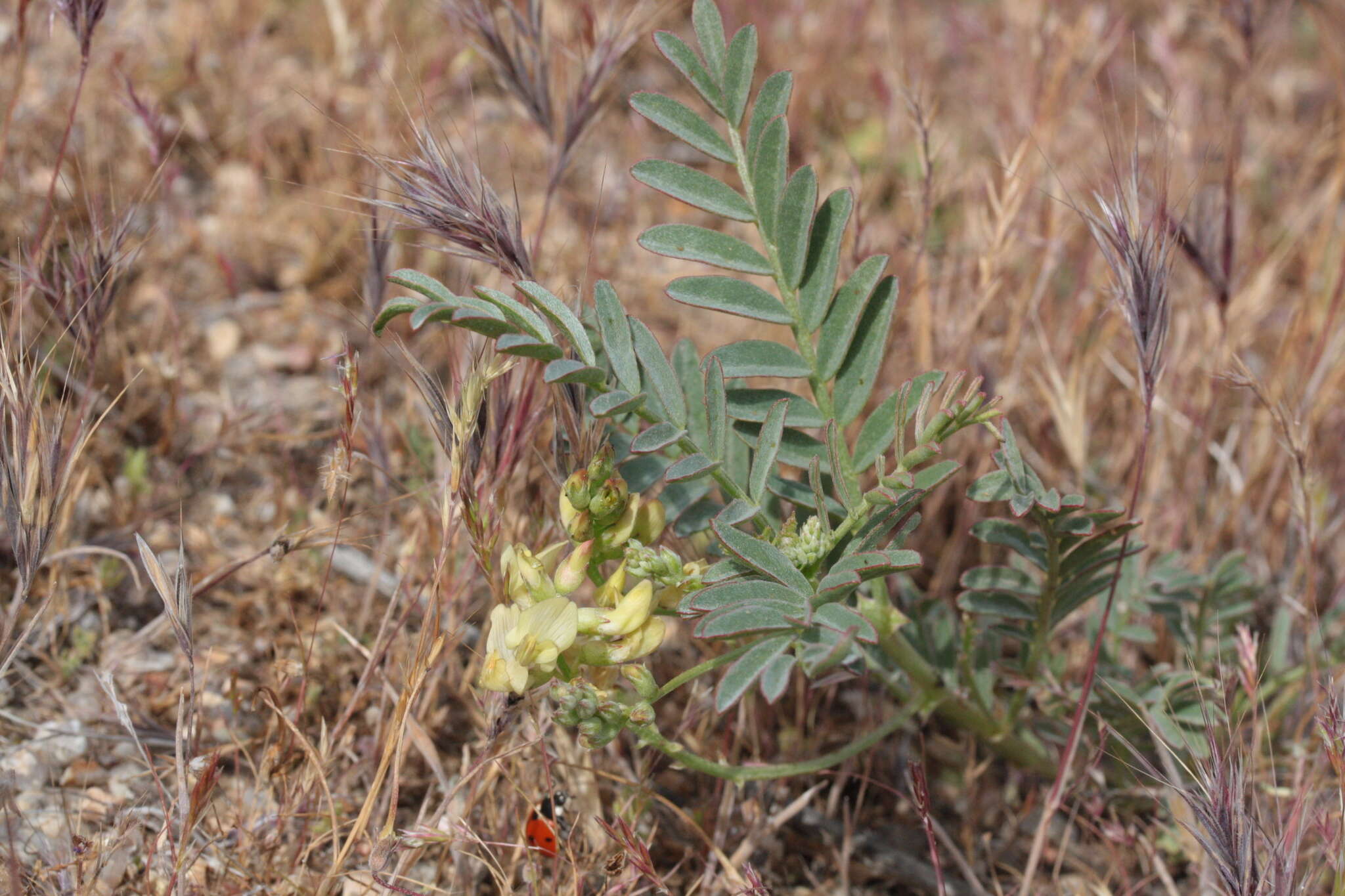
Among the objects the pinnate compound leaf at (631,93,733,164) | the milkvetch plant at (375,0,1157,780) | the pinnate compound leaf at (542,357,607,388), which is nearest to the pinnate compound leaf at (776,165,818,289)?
the milkvetch plant at (375,0,1157,780)

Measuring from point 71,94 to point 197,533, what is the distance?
131 centimetres

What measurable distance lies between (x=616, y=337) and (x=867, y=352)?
0.37 metres

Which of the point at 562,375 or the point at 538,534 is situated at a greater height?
the point at 562,375

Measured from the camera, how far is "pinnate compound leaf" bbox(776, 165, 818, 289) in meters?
1.42

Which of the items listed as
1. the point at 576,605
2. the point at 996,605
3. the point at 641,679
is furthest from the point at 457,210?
the point at 996,605

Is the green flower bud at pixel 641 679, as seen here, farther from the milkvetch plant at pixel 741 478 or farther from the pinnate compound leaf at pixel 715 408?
the pinnate compound leaf at pixel 715 408

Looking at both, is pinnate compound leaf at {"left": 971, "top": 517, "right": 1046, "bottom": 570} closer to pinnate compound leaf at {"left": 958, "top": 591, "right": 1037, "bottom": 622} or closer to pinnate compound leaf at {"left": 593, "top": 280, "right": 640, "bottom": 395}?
pinnate compound leaf at {"left": 958, "top": 591, "right": 1037, "bottom": 622}

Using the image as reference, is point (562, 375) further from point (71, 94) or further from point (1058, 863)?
point (71, 94)

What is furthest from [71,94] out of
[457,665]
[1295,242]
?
[1295,242]

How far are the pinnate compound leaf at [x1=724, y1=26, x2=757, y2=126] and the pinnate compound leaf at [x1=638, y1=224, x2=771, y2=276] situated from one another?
0.15 m

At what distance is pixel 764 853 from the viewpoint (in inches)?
75.0

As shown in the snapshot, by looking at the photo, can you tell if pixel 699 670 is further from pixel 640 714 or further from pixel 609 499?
pixel 609 499

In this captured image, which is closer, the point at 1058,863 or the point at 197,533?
the point at 1058,863

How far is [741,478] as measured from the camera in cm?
157
